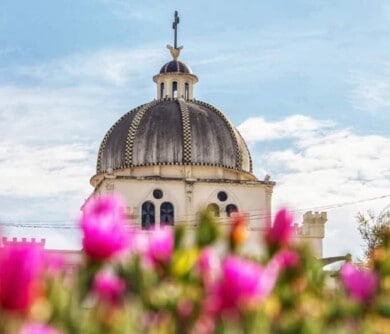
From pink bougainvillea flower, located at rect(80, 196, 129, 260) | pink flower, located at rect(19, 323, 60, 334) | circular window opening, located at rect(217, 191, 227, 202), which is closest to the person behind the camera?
pink flower, located at rect(19, 323, 60, 334)

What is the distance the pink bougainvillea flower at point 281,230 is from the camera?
3014 mm

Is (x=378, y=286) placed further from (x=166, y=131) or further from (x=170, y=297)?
(x=166, y=131)

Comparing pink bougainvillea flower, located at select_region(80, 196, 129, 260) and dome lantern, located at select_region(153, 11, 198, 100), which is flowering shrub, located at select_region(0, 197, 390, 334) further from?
Answer: dome lantern, located at select_region(153, 11, 198, 100)

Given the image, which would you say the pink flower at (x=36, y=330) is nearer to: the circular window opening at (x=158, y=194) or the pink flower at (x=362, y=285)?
the pink flower at (x=362, y=285)

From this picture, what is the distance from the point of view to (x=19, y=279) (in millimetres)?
2070

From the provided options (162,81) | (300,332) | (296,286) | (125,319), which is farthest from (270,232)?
(162,81)

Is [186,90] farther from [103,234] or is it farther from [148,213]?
[103,234]

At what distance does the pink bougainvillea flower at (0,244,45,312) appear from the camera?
2072mm

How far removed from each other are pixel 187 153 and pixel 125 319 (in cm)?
4638

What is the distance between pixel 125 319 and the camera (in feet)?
6.80

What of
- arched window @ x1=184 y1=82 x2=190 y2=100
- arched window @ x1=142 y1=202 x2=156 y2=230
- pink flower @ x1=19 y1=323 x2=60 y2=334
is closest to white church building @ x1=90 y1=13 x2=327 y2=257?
arched window @ x1=142 y1=202 x2=156 y2=230

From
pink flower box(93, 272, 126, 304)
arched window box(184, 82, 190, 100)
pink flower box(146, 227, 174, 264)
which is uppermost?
arched window box(184, 82, 190, 100)

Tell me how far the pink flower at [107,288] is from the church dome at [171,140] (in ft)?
150

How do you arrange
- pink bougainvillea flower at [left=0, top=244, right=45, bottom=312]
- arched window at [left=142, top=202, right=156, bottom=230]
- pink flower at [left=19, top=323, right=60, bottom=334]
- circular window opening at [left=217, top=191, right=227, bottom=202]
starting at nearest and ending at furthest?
pink flower at [left=19, top=323, right=60, bottom=334] < pink bougainvillea flower at [left=0, top=244, right=45, bottom=312] < arched window at [left=142, top=202, right=156, bottom=230] < circular window opening at [left=217, top=191, right=227, bottom=202]
